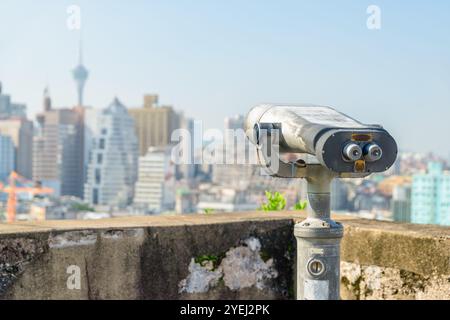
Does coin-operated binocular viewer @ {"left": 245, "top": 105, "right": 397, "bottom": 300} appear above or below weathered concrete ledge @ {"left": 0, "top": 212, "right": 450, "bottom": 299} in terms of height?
above

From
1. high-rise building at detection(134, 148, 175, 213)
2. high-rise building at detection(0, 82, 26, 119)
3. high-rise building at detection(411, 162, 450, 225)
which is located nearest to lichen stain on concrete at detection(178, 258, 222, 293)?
high-rise building at detection(411, 162, 450, 225)

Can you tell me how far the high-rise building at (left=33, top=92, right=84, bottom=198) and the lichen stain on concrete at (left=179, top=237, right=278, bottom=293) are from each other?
134m

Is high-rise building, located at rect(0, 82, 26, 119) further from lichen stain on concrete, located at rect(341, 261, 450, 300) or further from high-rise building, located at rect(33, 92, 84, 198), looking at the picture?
lichen stain on concrete, located at rect(341, 261, 450, 300)

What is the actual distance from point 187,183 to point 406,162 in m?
35.6

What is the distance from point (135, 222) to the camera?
375 centimetres

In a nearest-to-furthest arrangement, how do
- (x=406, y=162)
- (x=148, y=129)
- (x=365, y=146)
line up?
(x=365, y=146) → (x=406, y=162) → (x=148, y=129)

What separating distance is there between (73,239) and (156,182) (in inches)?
4962

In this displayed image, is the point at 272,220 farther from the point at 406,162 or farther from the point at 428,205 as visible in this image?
the point at 406,162

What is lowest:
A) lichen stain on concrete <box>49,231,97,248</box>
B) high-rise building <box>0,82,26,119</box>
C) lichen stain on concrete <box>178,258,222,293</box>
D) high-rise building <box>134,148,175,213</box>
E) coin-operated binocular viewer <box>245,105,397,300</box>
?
high-rise building <box>134,148,175,213</box>

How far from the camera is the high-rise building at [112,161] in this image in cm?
13238

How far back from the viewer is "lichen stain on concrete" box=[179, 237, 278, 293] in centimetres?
371

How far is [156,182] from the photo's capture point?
129 meters

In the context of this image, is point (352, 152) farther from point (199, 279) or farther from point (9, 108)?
point (9, 108)
